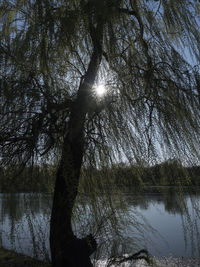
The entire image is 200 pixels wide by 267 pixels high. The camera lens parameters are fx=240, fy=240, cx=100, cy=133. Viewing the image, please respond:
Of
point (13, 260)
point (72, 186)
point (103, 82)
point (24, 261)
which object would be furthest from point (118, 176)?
point (13, 260)

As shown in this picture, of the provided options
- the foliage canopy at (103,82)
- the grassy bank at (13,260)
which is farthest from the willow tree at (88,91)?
the grassy bank at (13,260)

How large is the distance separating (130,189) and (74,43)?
78 cm

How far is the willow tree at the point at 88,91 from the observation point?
1012mm

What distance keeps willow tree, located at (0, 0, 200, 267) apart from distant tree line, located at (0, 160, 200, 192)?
0.06 m

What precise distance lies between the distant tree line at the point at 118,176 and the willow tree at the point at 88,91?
0.06m

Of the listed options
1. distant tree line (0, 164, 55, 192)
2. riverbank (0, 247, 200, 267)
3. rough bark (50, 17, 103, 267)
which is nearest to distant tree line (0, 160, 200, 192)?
distant tree line (0, 164, 55, 192)

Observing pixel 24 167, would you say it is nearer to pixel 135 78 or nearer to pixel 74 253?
pixel 74 253

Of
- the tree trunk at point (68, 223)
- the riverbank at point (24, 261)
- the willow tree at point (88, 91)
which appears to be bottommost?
the riverbank at point (24, 261)

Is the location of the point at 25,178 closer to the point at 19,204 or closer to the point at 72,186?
the point at 19,204

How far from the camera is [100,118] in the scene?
1054 mm

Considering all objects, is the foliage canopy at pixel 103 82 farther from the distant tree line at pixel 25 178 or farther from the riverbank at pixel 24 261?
the riverbank at pixel 24 261

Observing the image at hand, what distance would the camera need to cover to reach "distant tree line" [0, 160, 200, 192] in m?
1.04

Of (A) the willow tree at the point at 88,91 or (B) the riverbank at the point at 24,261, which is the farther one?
(B) the riverbank at the point at 24,261

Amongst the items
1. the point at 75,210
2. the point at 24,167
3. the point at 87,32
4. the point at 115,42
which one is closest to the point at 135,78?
the point at 115,42
